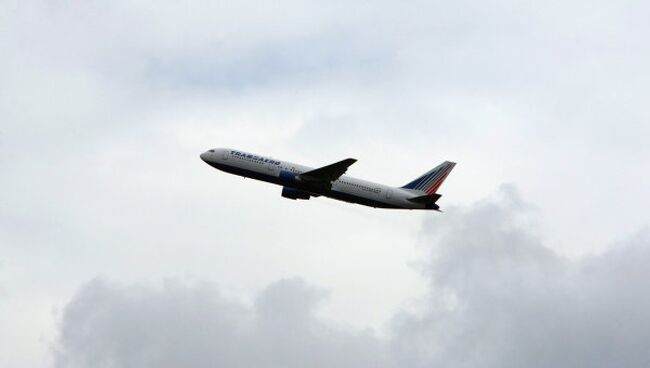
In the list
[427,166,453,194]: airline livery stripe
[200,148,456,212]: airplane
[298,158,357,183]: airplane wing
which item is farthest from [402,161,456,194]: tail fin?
[298,158,357,183]: airplane wing

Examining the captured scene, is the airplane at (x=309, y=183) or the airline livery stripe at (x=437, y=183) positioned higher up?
the airline livery stripe at (x=437, y=183)

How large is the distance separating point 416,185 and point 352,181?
10167 mm

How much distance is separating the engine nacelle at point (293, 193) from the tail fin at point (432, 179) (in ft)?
48.8

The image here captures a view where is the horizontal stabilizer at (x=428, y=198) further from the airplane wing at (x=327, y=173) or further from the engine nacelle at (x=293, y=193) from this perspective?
the engine nacelle at (x=293, y=193)

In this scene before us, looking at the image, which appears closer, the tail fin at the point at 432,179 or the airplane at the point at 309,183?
the airplane at the point at 309,183

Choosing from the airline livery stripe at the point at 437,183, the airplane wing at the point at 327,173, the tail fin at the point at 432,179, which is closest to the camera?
the airplane wing at the point at 327,173

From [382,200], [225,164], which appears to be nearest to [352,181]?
[382,200]

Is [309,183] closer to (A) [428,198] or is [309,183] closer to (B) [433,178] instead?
(A) [428,198]

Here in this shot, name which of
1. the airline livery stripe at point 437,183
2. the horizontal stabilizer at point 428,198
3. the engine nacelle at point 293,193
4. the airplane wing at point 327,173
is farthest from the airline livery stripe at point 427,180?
the engine nacelle at point 293,193

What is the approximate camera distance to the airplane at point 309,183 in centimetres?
17950

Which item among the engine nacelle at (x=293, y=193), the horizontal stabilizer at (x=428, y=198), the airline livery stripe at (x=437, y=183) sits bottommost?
the engine nacelle at (x=293, y=193)

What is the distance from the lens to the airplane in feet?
589

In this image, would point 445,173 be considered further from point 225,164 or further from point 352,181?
point 225,164

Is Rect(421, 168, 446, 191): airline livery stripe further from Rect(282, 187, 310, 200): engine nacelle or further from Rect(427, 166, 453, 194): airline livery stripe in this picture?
Rect(282, 187, 310, 200): engine nacelle
